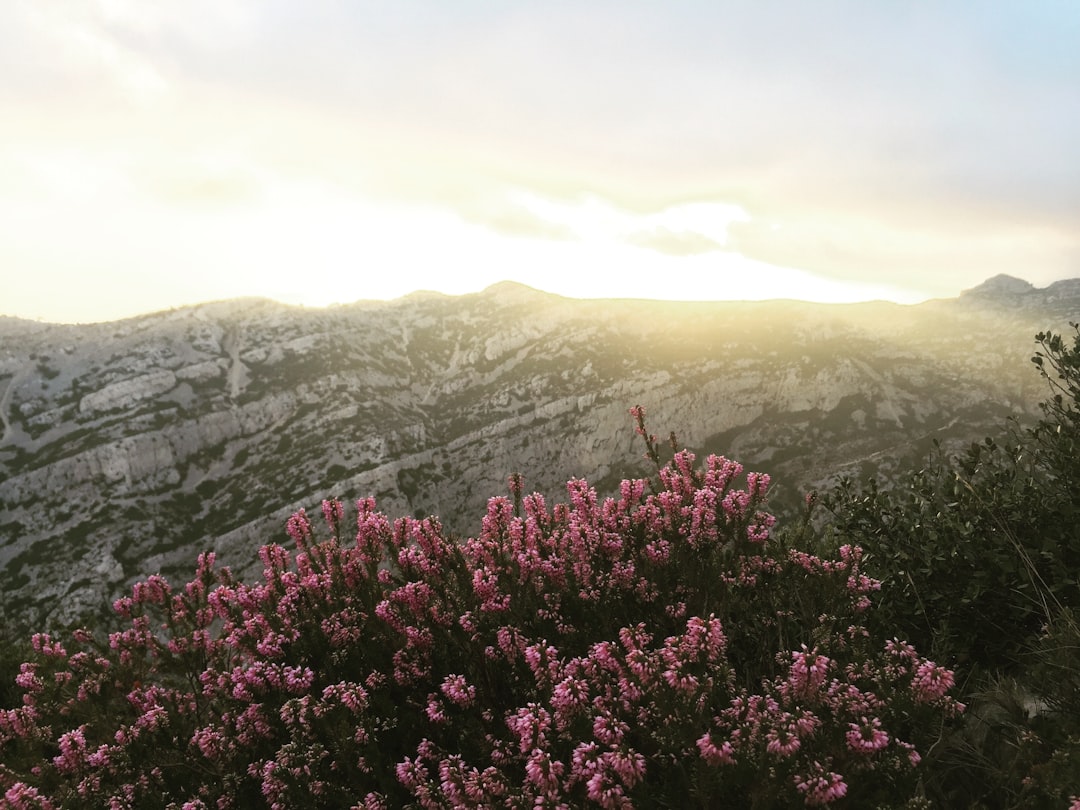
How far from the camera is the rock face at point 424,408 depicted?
103250 mm

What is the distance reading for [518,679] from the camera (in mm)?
5586

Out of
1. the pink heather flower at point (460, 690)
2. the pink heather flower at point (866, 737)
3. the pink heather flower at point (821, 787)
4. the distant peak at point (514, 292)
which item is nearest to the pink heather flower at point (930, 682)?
the pink heather flower at point (866, 737)

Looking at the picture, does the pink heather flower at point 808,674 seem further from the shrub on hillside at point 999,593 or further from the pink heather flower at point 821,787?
the shrub on hillside at point 999,593

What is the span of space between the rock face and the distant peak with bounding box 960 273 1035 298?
A: 1.11 metres

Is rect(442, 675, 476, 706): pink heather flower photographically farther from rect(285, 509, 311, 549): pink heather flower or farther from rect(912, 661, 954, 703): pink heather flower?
rect(285, 509, 311, 549): pink heather flower

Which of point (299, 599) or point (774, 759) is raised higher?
point (774, 759)

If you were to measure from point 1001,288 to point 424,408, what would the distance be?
171m

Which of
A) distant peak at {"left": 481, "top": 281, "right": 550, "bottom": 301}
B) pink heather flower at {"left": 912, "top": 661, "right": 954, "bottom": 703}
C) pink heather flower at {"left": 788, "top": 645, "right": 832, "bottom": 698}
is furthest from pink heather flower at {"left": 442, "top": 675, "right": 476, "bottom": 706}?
distant peak at {"left": 481, "top": 281, "right": 550, "bottom": 301}

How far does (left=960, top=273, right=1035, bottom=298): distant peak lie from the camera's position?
527 ft

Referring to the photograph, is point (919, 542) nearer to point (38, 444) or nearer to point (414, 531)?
point (414, 531)

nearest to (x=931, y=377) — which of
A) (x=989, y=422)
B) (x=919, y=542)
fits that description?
(x=989, y=422)

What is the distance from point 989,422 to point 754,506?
118 meters

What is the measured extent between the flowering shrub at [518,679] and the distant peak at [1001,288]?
656ft

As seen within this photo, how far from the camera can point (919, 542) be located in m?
7.30
